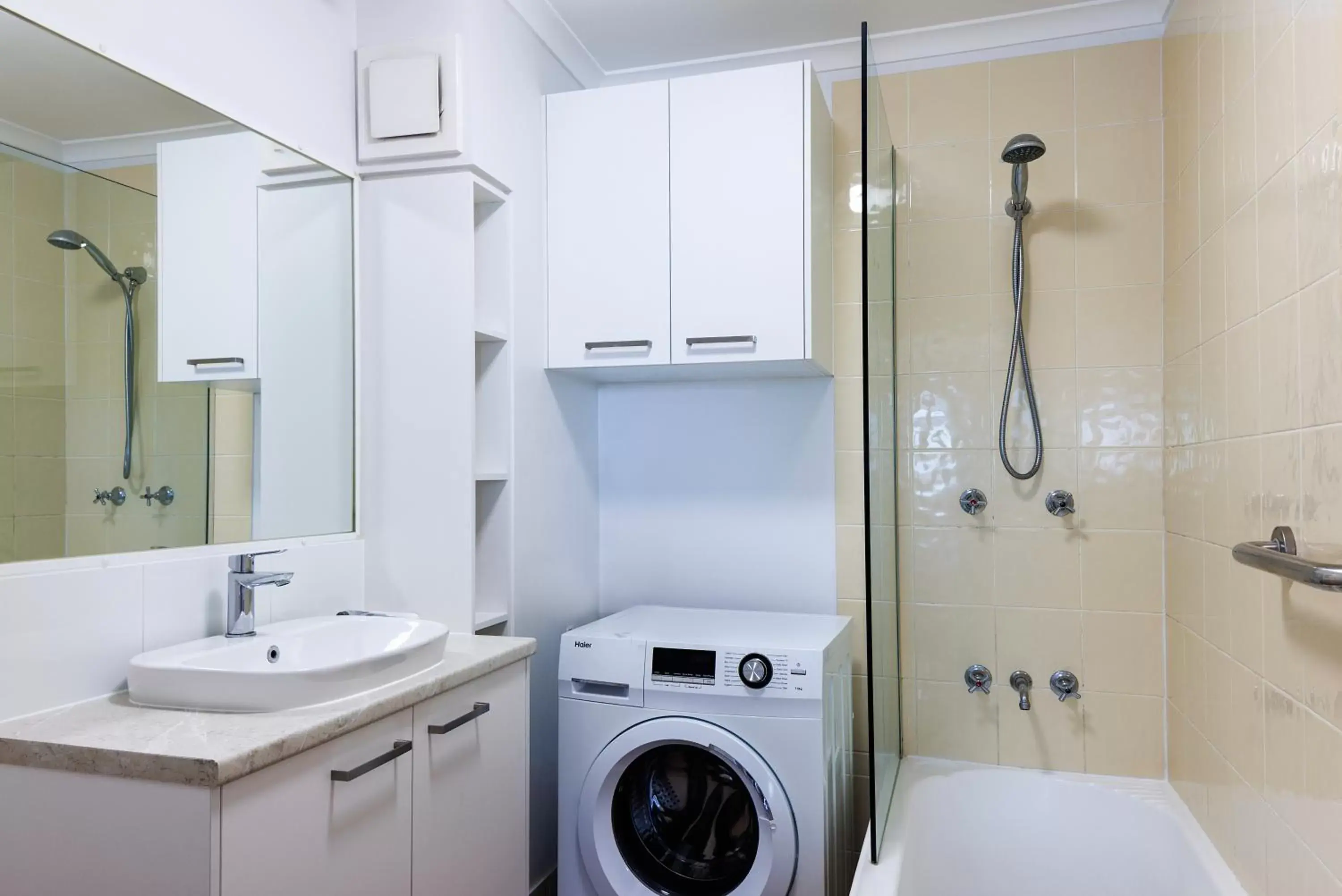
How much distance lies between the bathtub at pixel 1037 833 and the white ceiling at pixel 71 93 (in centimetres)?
205

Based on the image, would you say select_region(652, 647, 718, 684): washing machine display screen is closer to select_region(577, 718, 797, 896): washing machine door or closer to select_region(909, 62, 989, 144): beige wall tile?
select_region(577, 718, 797, 896): washing machine door

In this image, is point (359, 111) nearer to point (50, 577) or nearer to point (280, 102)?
point (280, 102)

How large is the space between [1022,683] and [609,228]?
1.69 meters

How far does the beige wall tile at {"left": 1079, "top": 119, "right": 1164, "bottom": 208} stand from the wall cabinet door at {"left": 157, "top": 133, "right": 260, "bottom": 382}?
6.89 ft

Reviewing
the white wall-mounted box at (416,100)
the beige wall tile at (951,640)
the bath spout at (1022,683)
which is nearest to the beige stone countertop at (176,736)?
the white wall-mounted box at (416,100)

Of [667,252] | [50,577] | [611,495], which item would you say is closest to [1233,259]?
[667,252]

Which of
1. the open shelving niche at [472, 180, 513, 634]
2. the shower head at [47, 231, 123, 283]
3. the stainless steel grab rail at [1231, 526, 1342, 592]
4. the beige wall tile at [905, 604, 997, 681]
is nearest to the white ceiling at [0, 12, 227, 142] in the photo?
the shower head at [47, 231, 123, 283]

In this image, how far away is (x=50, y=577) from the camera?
55.5 inches

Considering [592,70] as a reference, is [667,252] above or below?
below

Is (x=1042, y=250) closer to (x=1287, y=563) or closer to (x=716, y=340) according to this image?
(x=716, y=340)

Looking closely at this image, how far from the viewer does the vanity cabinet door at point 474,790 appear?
1602 mm

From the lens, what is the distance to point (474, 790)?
1.75 meters

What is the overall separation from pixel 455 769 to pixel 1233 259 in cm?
180

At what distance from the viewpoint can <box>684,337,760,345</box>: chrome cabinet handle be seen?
2273 mm
